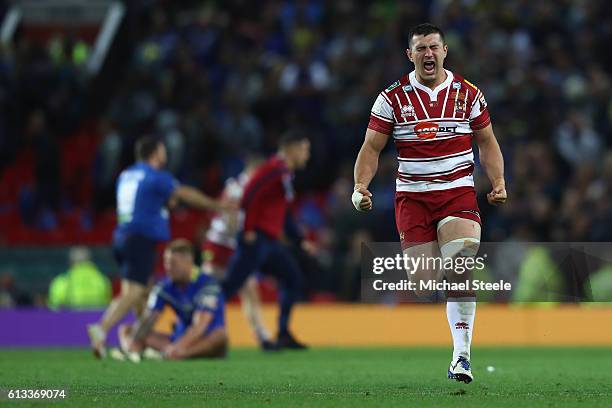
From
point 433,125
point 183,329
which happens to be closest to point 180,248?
point 183,329

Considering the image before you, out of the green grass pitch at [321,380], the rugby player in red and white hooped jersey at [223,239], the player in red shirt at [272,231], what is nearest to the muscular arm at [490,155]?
the green grass pitch at [321,380]

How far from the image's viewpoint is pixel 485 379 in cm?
914

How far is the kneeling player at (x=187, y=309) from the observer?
40.1 feet

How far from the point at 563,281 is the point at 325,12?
12.8 metres

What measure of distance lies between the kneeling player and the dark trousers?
4.28 ft

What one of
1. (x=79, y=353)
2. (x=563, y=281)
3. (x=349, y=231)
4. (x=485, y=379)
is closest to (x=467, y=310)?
(x=485, y=379)

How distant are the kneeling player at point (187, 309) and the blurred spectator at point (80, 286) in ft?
14.9

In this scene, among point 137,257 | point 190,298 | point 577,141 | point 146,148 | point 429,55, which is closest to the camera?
point 429,55

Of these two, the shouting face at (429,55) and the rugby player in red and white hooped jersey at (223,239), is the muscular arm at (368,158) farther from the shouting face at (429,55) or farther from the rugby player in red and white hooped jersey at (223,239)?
the rugby player in red and white hooped jersey at (223,239)

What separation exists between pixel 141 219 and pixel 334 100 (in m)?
7.38

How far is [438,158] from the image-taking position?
8.54 meters

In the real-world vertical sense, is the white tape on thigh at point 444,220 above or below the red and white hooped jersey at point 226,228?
below

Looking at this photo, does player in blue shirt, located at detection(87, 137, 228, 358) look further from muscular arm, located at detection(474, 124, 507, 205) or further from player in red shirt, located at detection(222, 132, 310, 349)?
muscular arm, located at detection(474, 124, 507, 205)

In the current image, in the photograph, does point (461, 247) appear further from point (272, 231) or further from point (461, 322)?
point (272, 231)
